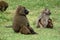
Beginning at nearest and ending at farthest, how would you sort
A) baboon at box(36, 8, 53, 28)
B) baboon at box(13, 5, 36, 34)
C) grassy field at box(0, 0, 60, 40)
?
Answer: grassy field at box(0, 0, 60, 40)
baboon at box(13, 5, 36, 34)
baboon at box(36, 8, 53, 28)

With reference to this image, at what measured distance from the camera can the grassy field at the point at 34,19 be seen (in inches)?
481

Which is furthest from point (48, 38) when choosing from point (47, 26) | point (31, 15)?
point (31, 15)

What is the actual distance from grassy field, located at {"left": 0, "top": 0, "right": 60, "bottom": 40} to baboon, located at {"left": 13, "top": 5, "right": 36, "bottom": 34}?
28 centimetres

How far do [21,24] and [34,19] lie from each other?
16.9 feet

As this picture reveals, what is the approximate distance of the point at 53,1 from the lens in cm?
2402

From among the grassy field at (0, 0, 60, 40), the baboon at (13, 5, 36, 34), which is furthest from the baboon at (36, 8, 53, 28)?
the baboon at (13, 5, 36, 34)

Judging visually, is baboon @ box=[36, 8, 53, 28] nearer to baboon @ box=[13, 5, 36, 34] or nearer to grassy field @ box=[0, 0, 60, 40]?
grassy field @ box=[0, 0, 60, 40]

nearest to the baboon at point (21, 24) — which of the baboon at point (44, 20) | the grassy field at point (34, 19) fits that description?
the grassy field at point (34, 19)

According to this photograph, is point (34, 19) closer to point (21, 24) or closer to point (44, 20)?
point (44, 20)

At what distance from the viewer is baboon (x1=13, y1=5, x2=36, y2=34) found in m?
12.8

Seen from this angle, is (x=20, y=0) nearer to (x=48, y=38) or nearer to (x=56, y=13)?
(x=56, y=13)

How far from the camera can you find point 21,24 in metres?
13.0

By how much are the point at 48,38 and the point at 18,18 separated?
1.82m

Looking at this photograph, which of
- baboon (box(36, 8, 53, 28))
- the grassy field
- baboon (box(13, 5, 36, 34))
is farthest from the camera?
baboon (box(36, 8, 53, 28))
